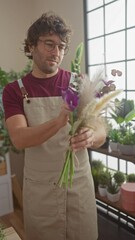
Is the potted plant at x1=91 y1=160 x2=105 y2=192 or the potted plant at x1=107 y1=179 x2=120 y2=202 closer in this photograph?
the potted plant at x1=107 y1=179 x2=120 y2=202

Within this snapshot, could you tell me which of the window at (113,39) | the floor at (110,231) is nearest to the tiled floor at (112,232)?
the floor at (110,231)

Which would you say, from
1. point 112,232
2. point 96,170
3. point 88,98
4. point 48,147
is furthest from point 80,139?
point 112,232

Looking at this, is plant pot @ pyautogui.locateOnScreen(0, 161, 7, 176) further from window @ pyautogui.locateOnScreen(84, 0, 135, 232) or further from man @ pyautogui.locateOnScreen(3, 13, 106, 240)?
man @ pyautogui.locateOnScreen(3, 13, 106, 240)

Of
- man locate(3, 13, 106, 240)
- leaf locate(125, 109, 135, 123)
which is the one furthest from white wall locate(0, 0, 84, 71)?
man locate(3, 13, 106, 240)

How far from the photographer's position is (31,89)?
117 centimetres

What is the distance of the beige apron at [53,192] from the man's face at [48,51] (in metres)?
0.17

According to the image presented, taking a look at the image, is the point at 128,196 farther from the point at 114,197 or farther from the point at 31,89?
the point at 31,89

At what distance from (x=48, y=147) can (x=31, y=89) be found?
0.30 m

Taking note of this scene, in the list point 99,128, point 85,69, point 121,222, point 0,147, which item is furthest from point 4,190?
point 99,128

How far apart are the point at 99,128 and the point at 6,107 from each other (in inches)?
17.7

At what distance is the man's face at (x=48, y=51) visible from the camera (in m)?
1.05

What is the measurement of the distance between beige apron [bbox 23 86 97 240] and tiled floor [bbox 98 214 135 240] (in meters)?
0.94

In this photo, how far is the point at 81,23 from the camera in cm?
246

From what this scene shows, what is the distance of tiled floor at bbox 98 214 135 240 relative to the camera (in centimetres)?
209
